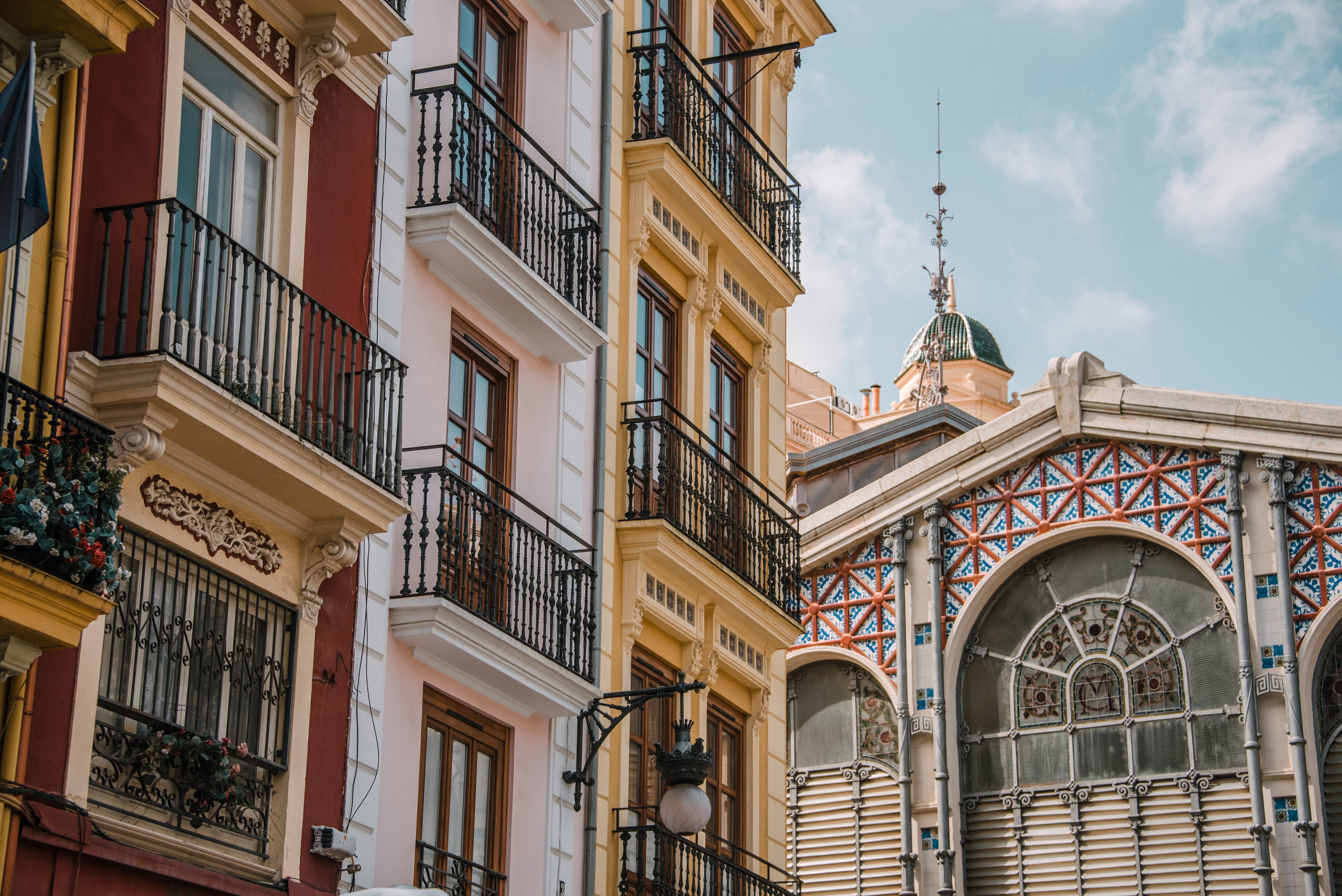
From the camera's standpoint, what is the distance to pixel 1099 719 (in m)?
25.9

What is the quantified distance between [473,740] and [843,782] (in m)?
13.8

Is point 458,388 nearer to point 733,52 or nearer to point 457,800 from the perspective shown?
point 457,800

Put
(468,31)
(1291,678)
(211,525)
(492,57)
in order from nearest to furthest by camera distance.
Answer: (211,525) → (468,31) → (492,57) → (1291,678)

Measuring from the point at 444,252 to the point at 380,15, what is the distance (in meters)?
1.83

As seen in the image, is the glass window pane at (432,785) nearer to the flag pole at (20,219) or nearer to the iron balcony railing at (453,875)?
the iron balcony railing at (453,875)

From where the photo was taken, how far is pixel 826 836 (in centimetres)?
2744

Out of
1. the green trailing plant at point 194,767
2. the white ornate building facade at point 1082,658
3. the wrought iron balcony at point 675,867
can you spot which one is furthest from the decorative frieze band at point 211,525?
the white ornate building facade at point 1082,658

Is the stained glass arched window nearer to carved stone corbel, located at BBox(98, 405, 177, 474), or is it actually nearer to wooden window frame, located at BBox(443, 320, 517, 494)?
wooden window frame, located at BBox(443, 320, 517, 494)

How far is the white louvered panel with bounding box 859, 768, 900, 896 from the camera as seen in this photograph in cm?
2675

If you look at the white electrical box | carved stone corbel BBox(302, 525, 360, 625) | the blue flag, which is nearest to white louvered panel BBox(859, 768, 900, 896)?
the white electrical box

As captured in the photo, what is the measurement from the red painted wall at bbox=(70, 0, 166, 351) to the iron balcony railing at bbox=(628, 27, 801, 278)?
724cm

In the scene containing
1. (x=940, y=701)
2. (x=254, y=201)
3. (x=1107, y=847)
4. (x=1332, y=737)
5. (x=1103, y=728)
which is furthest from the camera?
(x=940, y=701)

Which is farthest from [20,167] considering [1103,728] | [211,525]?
[1103,728]

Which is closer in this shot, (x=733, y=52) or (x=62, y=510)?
(x=62, y=510)
